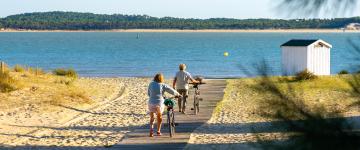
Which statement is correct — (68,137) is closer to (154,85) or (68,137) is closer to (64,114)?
(154,85)

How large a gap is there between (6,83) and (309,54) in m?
11.8

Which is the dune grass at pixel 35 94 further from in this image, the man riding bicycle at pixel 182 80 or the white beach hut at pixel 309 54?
the white beach hut at pixel 309 54

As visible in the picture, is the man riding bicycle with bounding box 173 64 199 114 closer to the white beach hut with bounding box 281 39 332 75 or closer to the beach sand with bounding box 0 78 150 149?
the beach sand with bounding box 0 78 150 149

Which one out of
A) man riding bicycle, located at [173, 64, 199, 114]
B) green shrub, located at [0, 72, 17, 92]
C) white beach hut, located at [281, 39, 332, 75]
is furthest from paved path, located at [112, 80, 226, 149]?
white beach hut, located at [281, 39, 332, 75]

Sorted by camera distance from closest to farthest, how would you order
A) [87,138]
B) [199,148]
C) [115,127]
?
[199,148]
[87,138]
[115,127]

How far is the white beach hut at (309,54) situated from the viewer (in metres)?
28.5

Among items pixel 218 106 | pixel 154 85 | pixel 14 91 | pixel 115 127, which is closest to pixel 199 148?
pixel 154 85

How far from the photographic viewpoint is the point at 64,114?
19.6m

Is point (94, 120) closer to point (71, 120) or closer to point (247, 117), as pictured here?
point (71, 120)

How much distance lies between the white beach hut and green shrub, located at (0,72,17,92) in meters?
10.1

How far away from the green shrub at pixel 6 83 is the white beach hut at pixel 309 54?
1010 centimetres

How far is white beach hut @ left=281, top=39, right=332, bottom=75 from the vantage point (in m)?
28.5

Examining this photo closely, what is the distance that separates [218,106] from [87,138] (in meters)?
6.32

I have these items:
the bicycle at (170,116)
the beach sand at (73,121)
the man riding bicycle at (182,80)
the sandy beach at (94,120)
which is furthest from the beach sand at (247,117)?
the beach sand at (73,121)
